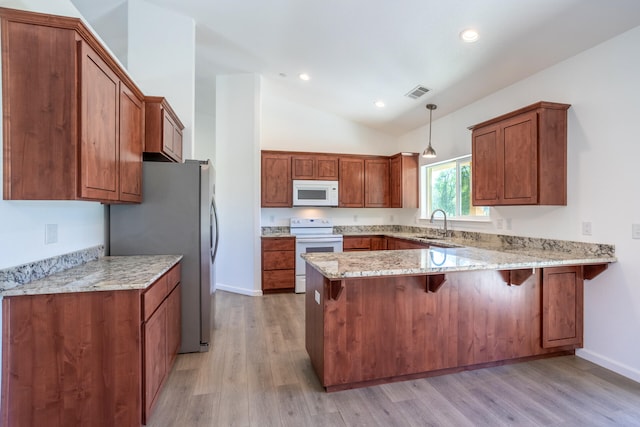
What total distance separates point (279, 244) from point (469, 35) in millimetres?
3567

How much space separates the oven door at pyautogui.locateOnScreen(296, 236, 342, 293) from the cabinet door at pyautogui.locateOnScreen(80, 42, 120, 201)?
3080 millimetres

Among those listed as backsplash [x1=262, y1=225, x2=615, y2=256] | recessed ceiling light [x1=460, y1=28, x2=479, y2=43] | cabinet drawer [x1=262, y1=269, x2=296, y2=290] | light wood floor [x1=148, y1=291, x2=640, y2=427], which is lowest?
light wood floor [x1=148, y1=291, x2=640, y2=427]

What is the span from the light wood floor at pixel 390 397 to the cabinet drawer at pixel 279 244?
2129mm

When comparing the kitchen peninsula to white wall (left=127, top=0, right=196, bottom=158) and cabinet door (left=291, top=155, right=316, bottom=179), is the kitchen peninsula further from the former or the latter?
cabinet door (left=291, top=155, right=316, bottom=179)

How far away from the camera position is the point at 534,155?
2.76 metres

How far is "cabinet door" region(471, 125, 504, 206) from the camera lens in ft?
10.3

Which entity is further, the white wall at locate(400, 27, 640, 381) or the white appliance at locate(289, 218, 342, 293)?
the white appliance at locate(289, 218, 342, 293)

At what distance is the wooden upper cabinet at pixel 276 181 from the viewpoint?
5.09 m

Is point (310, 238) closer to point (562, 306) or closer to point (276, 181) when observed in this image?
point (276, 181)

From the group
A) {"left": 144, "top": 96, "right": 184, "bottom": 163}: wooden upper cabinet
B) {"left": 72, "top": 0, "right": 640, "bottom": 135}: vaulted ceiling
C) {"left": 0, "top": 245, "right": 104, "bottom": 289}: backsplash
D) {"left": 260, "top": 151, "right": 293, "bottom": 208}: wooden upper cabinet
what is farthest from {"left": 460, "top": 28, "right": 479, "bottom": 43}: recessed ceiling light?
{"left": 0, "top": 245, "right": 104, "bottom": 289}: backsplash

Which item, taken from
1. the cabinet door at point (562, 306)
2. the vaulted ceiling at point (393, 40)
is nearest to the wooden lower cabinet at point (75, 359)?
the vaulted ceiling at point (393, 40)

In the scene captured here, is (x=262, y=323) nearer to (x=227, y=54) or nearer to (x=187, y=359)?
(x=187, y=359)

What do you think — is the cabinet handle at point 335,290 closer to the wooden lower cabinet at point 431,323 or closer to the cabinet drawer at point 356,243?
the wooden lower cabinet at point 431,323

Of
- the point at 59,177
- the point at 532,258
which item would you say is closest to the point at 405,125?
the point at 532,258
